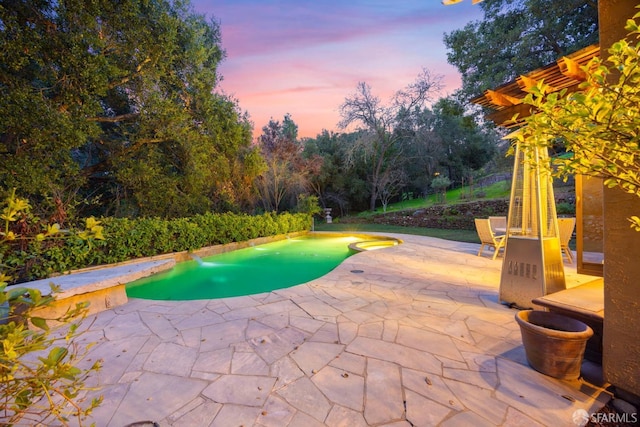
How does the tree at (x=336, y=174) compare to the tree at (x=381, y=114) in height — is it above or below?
below

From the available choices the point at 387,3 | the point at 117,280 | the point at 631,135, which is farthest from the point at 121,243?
the point at 387,3

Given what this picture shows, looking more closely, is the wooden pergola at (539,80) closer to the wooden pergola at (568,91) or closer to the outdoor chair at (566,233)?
the wooden pergola at (568,91)

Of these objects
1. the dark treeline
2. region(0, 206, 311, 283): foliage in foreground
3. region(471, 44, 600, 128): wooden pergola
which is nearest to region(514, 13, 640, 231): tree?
region(471, 44, 600, 128): wooden pergola

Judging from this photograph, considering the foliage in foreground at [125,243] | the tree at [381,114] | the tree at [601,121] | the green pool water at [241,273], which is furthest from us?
the tree at [381,114]

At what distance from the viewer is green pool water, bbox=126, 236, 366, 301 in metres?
5.37

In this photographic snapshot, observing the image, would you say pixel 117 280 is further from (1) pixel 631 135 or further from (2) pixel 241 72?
(2) pixel 241 72

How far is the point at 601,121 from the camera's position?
1.26 meters

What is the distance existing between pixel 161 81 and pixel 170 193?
3449 millimetres

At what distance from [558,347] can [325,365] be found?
1701 mm

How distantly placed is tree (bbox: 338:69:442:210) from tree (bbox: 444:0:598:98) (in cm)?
663

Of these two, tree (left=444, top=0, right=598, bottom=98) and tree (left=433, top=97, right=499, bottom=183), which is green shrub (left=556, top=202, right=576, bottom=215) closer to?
tree (left=444, top=0, right=598, bottom=98)

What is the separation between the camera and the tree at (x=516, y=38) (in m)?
8.60

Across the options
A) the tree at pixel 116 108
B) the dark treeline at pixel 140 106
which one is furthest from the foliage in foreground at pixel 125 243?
the tree at pixel 116 108

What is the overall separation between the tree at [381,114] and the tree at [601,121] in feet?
57.7
